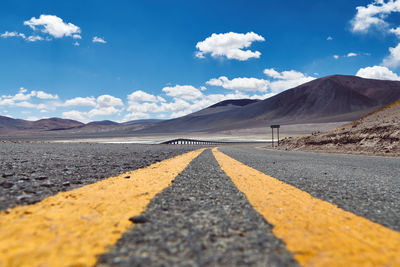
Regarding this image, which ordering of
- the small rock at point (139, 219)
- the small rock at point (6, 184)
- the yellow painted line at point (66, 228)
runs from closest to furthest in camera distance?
the yellow painted line at point (66, 228)
the small rock at point (139, 219)
the small rock at point (6, 184)

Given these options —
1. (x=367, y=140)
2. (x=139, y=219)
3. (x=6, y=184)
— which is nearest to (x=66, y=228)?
(x=139, y=219)

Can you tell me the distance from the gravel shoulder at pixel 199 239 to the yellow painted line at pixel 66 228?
0.11 m

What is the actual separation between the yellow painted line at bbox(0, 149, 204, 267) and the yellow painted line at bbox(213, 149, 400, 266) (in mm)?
1106

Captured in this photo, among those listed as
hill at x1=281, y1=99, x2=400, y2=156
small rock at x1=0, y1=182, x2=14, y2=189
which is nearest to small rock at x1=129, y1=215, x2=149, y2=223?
small rock at x1=0, y1=182, x2=14, y2=189

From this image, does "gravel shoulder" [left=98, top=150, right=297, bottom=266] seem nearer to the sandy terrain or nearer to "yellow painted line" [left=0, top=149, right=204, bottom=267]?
"yellow painted line" [left=0, top=149, right=204, bottom=267]

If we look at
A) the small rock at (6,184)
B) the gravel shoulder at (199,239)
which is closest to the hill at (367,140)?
the gravel shoulder at (199,239)

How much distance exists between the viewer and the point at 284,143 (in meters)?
27.5

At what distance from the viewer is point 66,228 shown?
1722 mm

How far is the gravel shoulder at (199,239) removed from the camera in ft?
4.48

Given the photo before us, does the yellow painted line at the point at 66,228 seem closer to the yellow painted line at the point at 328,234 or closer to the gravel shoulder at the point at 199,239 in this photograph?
the gravel shoulder at the point at 199,239

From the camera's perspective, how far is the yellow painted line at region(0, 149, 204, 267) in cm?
131

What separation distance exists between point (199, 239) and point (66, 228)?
0.90 m

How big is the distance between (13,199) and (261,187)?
9.50ft

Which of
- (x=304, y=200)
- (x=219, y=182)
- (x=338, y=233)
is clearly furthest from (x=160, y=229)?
(x=219, y=182)
